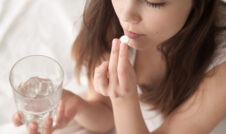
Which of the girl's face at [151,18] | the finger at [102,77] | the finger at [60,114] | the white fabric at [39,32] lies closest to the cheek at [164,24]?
the girl's face at [151,18]

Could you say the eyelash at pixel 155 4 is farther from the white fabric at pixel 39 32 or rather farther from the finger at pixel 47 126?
the white fabric at pixel 39 32

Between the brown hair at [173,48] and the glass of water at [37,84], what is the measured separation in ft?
0.87

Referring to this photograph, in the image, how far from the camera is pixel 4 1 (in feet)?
3.76

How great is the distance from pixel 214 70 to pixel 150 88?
0.76ft

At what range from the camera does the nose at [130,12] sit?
61 centimetres

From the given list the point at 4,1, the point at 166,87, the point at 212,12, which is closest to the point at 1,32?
the point at 4,1

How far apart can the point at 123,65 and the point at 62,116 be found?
0.25 metres

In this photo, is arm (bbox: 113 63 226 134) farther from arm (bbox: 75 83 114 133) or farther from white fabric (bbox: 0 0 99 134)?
white fabric (bbox: 0 0 99 134)

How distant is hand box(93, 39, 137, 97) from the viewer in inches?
24.6

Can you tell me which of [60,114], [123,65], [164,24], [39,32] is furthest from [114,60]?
[39,32]

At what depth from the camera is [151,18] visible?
0.63 metres

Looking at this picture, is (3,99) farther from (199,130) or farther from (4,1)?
(199,130)

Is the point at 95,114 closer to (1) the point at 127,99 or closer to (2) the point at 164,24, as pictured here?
(1) the point at 127,99

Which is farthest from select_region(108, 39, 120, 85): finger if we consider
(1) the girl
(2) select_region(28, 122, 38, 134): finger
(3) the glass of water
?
(2) select_region(28, 122, 38, 134): finger
